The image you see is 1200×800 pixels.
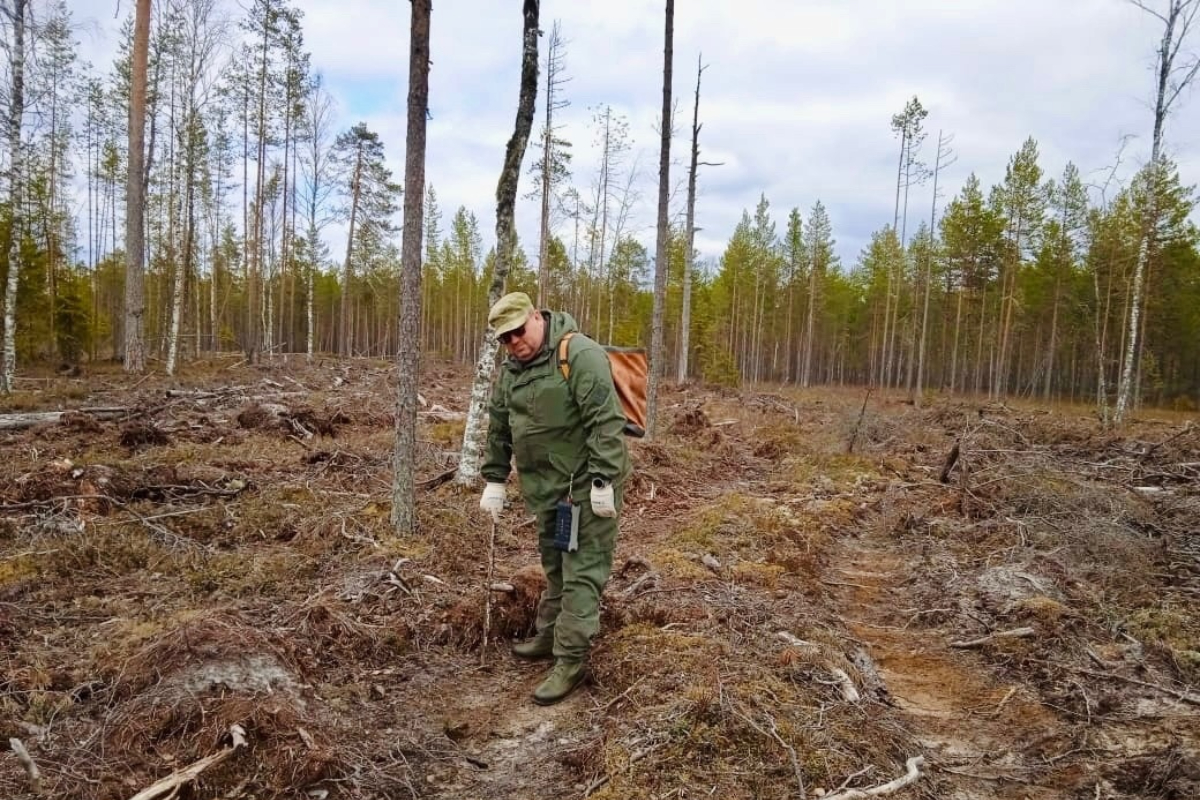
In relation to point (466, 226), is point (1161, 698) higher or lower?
lower

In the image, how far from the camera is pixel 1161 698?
3.79m

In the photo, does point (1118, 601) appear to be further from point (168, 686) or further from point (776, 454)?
point (776, 454)

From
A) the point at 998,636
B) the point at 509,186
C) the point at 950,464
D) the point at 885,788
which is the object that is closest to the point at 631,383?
the point at 885,788

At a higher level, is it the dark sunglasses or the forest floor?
the dark sunglasses

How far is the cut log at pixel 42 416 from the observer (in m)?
10.1

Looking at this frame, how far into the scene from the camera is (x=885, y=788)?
2.72m

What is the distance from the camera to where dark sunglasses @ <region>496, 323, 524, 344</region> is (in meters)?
3.92

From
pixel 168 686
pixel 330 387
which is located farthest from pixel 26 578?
pixel 330 387

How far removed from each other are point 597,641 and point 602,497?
1.16 m

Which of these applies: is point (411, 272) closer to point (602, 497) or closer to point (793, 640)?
point (602, 497)

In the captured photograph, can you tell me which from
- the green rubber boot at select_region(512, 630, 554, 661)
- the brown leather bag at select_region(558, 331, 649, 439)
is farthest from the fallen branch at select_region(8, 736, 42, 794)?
the brown leather bag at select_region(558, 331, 649, 439)

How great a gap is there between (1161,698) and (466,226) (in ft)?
162

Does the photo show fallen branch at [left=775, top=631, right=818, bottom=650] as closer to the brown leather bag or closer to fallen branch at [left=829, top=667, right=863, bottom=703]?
fallen branch at [left=829, top=667, right=863, bottom=703]

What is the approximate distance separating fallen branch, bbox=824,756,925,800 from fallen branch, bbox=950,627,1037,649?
219cm
